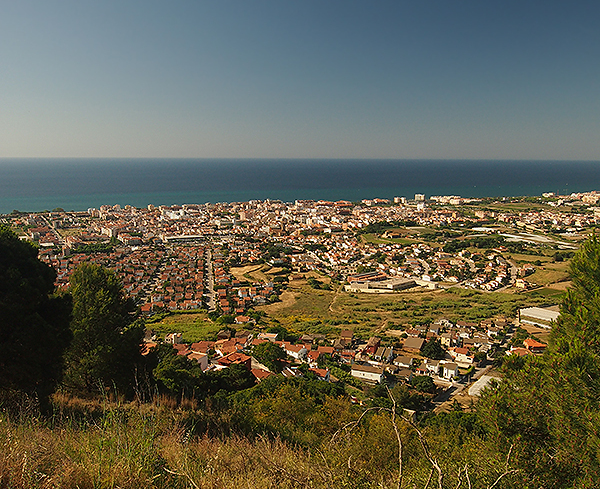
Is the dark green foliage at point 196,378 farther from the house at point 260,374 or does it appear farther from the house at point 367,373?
the house at point 367,373

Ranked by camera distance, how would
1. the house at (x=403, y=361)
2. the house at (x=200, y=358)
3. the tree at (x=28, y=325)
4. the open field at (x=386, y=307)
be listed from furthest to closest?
the open field at (x=386, y=307) → the house at (x=403, y=361) → the house at (x=200, y=358) → the tree at (x=28, y=325)

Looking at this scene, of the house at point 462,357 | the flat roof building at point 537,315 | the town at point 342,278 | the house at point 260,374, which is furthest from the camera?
the flat roof building at point 537,315

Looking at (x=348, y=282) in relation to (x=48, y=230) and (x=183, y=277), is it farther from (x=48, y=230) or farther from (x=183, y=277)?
(x=48, y=230)

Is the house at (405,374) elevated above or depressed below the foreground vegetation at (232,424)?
below

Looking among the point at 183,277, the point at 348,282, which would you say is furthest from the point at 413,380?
the point at 183,277

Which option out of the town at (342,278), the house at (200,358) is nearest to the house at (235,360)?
the town at (342,278)

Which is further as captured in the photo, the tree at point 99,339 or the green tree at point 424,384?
the green tree at point 424,384

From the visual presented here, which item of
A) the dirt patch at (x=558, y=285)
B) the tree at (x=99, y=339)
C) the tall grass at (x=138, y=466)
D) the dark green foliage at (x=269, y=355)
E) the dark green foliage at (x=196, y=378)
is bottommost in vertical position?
the dirt patch at (x=558, y=285)
